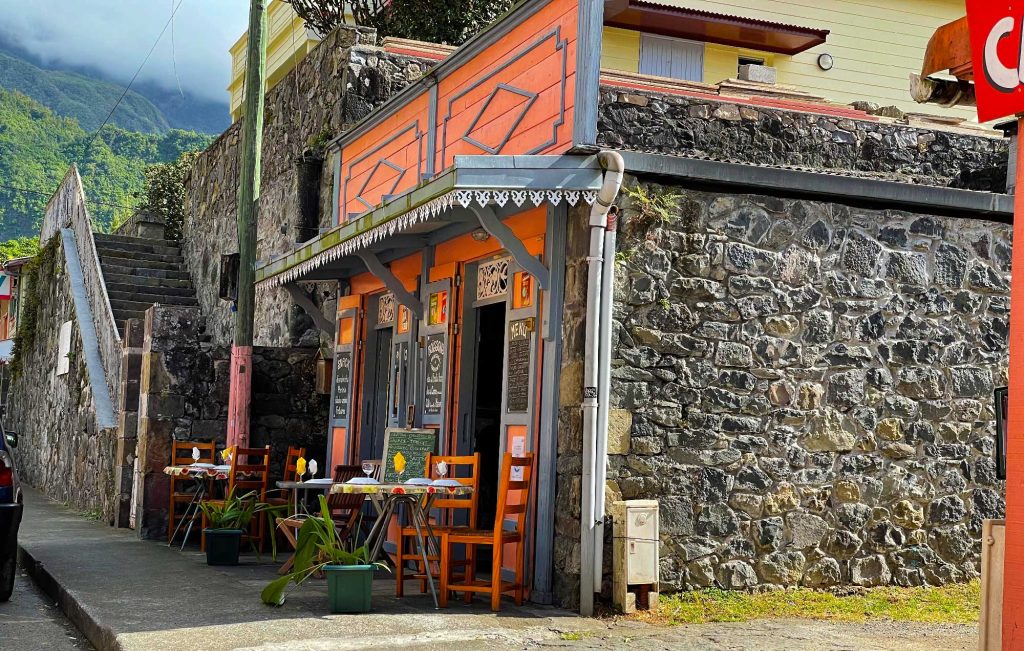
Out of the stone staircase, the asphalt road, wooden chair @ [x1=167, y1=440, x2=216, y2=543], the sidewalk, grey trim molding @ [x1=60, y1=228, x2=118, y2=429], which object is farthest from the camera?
the stone staircase

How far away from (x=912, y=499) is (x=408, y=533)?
3.42m

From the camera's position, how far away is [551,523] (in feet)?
27.2

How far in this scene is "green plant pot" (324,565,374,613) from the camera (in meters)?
7.86

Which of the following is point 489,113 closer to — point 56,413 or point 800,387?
point 800,387

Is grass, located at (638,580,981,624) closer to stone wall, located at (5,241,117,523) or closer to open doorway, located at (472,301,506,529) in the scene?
open doorway, located at (472,301,506,529)

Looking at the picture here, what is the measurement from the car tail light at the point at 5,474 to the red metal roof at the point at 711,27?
9.52 m

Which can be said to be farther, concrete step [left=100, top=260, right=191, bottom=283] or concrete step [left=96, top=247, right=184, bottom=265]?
concrete step [left=96, top=247, right=184, bottom=265]

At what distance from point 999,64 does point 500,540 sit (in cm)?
422

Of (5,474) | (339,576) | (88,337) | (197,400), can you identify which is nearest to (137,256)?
(88,337)

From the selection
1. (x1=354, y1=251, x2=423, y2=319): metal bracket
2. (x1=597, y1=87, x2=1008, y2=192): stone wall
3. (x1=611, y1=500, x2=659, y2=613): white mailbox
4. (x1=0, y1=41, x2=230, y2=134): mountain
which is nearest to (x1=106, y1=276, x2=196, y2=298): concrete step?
(x1=354, y1=251, x2=423, y2=319): metal bracket

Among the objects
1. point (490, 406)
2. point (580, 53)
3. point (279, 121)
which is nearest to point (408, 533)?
point (490, 406)

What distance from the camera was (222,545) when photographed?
1045 centimetres

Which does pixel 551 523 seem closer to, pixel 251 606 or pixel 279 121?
pixel 251 606

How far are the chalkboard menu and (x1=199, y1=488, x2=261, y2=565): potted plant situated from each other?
1658 millimetres
